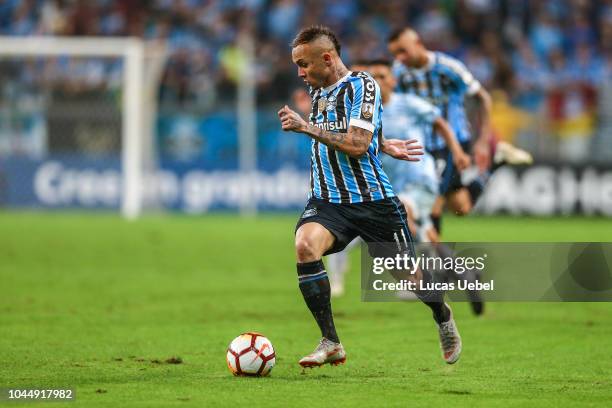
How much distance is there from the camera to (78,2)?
27.4 m

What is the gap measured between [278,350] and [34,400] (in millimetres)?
2582

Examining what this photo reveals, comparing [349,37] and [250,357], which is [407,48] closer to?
[250,357]

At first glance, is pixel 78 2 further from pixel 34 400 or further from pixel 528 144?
pixel 34 400

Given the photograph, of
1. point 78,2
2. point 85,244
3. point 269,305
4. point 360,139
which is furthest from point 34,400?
point 78,2

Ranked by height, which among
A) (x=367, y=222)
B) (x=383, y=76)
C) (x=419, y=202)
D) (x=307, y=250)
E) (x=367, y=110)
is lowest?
(x=307, y=250)

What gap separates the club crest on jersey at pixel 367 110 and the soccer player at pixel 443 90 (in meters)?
3.94

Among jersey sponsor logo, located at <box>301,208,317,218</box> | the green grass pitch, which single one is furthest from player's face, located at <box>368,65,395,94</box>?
jersey sponsor logo, located at <box>301,208,317,218</box>

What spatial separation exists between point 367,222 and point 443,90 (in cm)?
433

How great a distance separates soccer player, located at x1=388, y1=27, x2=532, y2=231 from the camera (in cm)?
1124

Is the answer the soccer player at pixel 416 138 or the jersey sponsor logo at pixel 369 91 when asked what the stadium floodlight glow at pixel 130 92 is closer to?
the soccer player at pixel 416 138

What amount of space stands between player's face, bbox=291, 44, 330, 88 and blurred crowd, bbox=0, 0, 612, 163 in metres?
16.0

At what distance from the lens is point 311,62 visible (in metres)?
7.40

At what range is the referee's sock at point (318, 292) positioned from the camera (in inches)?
290

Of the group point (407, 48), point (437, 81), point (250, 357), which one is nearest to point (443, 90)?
point (437, 81)
